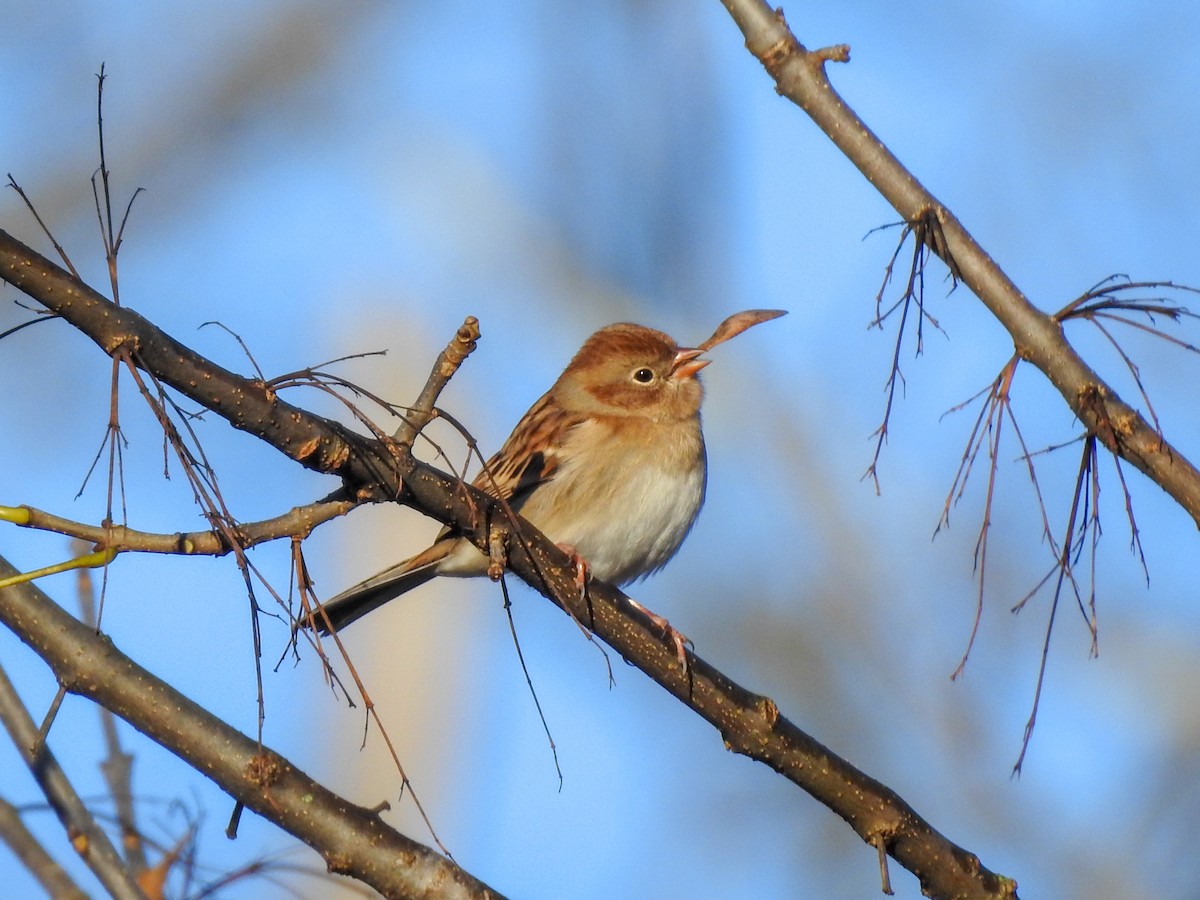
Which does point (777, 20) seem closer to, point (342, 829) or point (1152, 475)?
point (1152, 475)

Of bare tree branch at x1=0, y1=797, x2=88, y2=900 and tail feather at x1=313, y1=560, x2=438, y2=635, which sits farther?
tail feather at x1=313, y1=560, x2=438, y2=635

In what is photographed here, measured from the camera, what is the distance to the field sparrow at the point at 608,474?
605cm

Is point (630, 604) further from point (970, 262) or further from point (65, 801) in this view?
point (65, 801)

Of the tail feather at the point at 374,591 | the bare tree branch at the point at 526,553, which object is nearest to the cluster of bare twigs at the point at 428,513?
the bare tree branch at the point at 526,553

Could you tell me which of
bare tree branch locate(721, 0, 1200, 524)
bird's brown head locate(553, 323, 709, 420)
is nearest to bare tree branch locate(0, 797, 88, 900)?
bare tree branch locate(721, 0, 1200, 524)

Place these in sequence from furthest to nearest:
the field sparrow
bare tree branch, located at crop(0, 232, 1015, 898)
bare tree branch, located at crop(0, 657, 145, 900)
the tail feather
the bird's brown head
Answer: the bird's brown head < the field sparrow < the tail feather < bare tree branch, located at crop(0, 657, 145, 900) < bare tree branch, located at crop(0, 232, 1015, 898)

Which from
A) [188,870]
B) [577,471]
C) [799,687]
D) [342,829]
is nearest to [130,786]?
[188,870]

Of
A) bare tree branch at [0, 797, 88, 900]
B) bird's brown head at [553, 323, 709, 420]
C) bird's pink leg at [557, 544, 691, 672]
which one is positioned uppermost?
bird's brown head at [553, 323, 709, 420]

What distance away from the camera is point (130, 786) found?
3.12 m

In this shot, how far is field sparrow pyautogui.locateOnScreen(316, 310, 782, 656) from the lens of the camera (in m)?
6.05

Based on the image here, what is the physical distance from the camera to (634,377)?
677cm

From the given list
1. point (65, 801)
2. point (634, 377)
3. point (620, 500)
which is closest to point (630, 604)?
point (65, 801)

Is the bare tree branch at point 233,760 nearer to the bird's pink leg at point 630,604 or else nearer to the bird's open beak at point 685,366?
the bird's pink leg at point 630,604

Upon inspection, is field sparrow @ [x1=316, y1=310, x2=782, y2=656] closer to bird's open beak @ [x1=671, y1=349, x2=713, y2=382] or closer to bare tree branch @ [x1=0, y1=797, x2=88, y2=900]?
bird's open beak @ [x1=671, y1=349, x2=713, y2=382]
